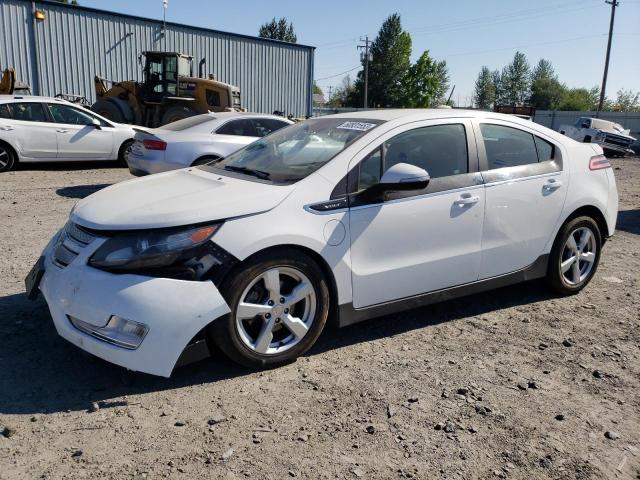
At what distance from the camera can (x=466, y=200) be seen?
4.19 metres

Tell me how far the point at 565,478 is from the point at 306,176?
2210 millimetres

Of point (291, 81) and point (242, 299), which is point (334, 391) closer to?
point (242, 299)

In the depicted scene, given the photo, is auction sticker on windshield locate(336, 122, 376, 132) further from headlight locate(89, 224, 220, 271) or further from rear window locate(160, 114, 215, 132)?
rear window locate(160, 114, 215, 132)

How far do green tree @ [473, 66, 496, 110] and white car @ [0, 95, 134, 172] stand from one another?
12173 cm

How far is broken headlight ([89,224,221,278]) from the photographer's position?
317 cm

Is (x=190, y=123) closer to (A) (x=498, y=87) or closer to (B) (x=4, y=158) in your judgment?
(B) (x=4, y=158)

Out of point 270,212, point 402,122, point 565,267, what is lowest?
point 565,267

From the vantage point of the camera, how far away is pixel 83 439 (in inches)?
112

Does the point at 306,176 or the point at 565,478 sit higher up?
the point at 306,176

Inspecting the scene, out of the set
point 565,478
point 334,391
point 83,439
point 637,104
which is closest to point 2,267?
point 83,439

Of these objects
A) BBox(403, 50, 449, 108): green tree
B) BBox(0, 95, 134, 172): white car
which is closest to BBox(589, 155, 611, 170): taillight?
BBox(0, 95, 134, 172): white car

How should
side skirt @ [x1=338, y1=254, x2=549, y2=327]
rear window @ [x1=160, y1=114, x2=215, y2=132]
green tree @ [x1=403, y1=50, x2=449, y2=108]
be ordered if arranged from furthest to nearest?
green tree @ [x1=403, y1=50, x2=449, y2=108], rear window @ [x1=160, y1=114, x2=215, y2=132], side skirt @ [x1=338, y1=254, x2=549, y2=327]

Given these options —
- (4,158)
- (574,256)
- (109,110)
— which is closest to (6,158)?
(4,158)

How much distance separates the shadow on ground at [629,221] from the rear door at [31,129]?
10528 mm
